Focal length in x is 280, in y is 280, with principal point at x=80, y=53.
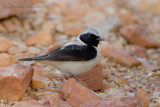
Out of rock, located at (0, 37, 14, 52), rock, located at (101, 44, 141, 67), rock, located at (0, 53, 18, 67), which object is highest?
rock, located at (101, 44, 141, 67)

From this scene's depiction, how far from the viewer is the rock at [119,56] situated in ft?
20.1

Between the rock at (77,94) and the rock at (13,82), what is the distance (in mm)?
632

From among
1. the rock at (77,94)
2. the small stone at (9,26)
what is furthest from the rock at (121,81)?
the small stone at (9,26)

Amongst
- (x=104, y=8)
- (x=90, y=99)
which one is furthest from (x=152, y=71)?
(x=104, y=8)

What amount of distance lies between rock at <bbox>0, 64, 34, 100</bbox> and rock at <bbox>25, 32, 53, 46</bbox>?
8.91 ft

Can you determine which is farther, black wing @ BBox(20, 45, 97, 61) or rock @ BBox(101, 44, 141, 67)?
rock @ BBox(101, 44, 141, 67)

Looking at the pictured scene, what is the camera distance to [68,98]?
4.09 metres

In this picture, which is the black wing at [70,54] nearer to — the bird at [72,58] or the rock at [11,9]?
the bird at [72,58]

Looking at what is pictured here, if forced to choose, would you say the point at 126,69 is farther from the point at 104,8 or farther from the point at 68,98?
the point at 104,8

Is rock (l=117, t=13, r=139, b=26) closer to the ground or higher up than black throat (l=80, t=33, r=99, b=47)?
higher up

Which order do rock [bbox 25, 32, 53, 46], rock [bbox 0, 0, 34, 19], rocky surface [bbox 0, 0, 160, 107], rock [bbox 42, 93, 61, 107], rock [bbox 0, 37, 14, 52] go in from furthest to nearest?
1. rock [bbox 0, 0, 34, 19]
2. rock [bbox 25, 32, 53, 46]
3. rock [bbox 0, 37, 14, 52]
4. rocky surface [bbox 0, 0, 160, 107]
5. rock [bbox 42, 93, 61, 107]

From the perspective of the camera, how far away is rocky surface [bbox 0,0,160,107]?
12.9ft

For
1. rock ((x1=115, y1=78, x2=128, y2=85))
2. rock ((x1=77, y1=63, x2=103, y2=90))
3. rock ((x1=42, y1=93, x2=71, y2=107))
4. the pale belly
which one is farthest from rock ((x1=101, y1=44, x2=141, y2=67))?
rock ((x1=42, y1=93, x2=71, y2=107))

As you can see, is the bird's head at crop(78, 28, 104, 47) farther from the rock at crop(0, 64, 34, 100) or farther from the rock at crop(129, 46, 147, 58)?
the rock at crop(129, 46, 147, 58)
